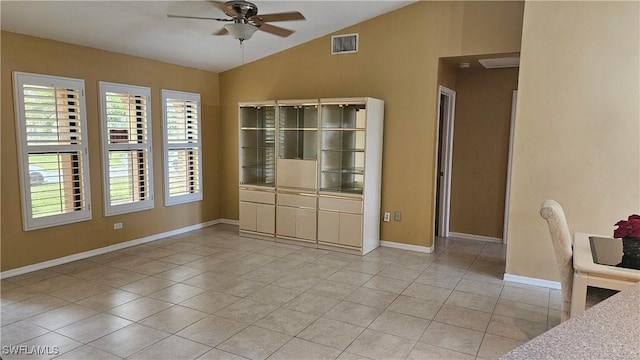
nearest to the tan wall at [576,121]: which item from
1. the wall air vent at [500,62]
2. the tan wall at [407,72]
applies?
the tan wall at [407,72]

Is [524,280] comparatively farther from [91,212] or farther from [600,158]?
[91,212]

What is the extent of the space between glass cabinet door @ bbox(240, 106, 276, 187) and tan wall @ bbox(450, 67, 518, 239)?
9.29ft

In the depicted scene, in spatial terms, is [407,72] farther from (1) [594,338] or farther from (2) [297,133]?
(1) [594,338]

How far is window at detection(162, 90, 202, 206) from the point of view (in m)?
Answer: 5.84

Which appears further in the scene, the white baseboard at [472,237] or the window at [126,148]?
the white baseboard at [472,237]

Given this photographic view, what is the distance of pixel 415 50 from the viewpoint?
512 centimetres

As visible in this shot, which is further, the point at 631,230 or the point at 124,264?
the point at 124,264

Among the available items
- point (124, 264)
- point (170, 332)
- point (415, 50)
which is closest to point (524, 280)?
point (415, 50)

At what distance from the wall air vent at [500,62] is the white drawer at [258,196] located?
3403 millimetres

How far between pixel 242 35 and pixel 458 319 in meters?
3.29

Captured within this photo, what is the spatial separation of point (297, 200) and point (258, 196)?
691 millimetres

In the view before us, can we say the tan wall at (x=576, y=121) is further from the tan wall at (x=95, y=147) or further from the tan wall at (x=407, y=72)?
the tan wall at (x=95, y=147)

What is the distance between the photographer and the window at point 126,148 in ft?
16.5

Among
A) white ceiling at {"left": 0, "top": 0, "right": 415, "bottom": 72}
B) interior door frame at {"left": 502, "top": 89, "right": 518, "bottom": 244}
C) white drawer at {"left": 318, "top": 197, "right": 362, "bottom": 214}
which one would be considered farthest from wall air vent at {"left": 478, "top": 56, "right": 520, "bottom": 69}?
white drawer at {"left": 318, "top": 197, "right": 362, "bottom": 214}
